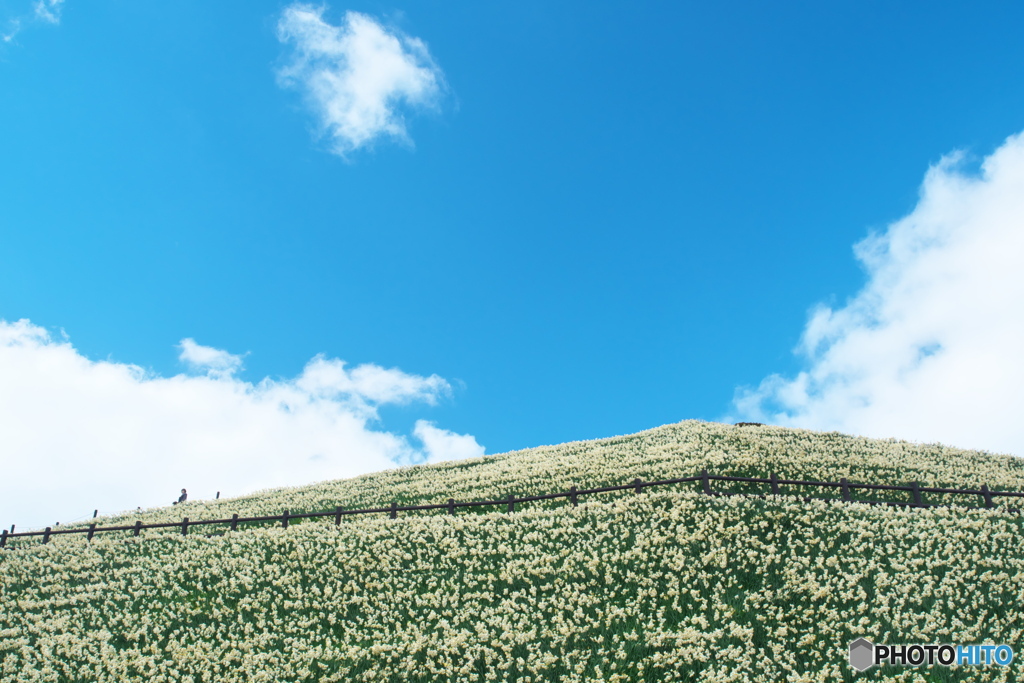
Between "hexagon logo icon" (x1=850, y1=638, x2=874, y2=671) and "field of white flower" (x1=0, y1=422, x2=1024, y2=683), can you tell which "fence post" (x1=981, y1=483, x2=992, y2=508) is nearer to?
"field of white flower" (x1=0, y1=422, x2=1024, y2=683)

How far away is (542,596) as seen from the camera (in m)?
17.7

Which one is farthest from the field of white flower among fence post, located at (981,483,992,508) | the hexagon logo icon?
fence post, located at (981,483,992,508)

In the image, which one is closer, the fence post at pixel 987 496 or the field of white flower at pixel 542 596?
the field of white flower at pixel 542 596

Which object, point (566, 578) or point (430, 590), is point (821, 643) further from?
point (430, 590)

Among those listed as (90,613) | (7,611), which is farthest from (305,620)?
(7,611)

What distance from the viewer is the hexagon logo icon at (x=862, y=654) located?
13532 mm

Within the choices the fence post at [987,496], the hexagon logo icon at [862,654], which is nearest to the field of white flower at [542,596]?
the hexagon logo icon at [862,654]

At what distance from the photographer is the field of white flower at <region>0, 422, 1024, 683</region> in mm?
14664

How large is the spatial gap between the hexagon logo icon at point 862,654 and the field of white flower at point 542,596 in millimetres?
200

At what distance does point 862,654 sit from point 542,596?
7.78 metres

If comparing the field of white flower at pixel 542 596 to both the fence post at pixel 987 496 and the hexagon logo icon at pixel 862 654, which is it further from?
the fence post at pixel 987 496

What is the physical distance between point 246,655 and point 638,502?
13102 mm

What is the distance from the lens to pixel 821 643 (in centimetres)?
1416

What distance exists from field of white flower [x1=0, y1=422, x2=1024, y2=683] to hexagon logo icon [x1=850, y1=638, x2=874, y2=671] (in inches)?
7.9
